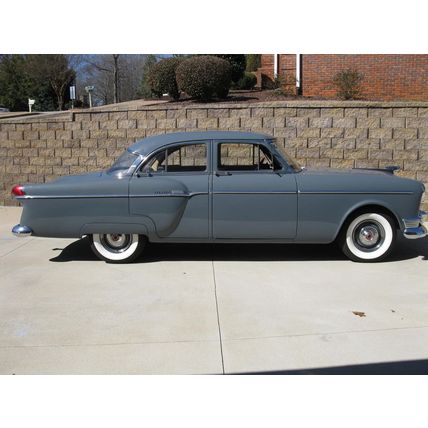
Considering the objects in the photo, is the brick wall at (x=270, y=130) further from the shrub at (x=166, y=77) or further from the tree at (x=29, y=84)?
the tree at (x=29, y=84)

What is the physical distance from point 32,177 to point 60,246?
3267mm

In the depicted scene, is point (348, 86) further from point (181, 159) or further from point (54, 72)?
→ point (54, 72)

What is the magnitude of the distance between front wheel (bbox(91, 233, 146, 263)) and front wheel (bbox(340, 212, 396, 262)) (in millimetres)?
2601

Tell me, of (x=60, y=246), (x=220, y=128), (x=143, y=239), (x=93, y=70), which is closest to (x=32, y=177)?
(x=60, y=246)

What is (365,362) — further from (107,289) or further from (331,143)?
(331,143)

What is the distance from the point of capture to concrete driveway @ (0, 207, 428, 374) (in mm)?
3676

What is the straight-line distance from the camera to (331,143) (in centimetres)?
898

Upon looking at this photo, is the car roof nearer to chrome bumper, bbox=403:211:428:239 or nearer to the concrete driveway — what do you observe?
the concrete driveway

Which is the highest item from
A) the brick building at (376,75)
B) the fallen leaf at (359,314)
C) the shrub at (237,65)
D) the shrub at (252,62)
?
the shrub at (252,62)

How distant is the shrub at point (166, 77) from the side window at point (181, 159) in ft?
21.8

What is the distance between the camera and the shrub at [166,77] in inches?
486

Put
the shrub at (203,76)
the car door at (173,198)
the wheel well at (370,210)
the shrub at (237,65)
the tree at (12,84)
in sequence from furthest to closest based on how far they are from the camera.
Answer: the tree at (12,84)
the shrub at (237,65)
the shrub at (203,76)
the wheel well at (370,210)
the car door at (173,198)

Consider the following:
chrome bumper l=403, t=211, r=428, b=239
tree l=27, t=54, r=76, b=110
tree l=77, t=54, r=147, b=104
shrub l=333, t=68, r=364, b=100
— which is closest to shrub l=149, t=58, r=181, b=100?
shrub l=333, t=68, r=364, b=100

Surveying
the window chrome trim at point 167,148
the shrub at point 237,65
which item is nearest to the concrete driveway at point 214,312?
the window chrome trim at point 167,148
